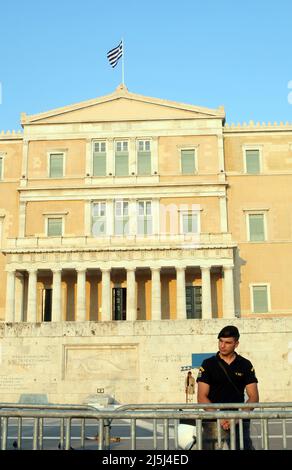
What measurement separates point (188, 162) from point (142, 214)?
16.4 ft

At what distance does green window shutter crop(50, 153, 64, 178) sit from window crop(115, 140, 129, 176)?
388 cm

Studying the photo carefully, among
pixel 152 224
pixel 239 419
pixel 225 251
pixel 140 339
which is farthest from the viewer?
pixel 152 224

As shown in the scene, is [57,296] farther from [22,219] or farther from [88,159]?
[88,159]

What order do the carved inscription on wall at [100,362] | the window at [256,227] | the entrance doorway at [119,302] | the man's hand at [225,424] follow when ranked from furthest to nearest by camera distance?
the window at [256,227] → the entrance doorway at [119,302] → the carved inscription on wall at [100,362] → the man's hand at [225,424]

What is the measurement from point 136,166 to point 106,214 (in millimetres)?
3972

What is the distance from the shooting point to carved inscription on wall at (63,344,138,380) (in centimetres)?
2528

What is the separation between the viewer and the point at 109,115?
142 ft

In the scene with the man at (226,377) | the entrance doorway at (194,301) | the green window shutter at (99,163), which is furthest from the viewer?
the green window shutter at (99,163)

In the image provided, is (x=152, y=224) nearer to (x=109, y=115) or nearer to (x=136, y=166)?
(x=136, y=166)

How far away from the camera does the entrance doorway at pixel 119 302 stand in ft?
128

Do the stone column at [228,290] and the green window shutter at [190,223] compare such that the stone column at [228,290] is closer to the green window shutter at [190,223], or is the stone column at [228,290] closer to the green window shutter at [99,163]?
the green window shutter at [190,223]

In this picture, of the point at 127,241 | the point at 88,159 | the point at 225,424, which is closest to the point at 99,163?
the point at 88,159

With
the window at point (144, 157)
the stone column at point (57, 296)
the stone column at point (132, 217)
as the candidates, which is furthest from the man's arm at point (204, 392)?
the window at point (144, 157)

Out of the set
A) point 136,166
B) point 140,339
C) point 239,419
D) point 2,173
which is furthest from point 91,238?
point 239,419
